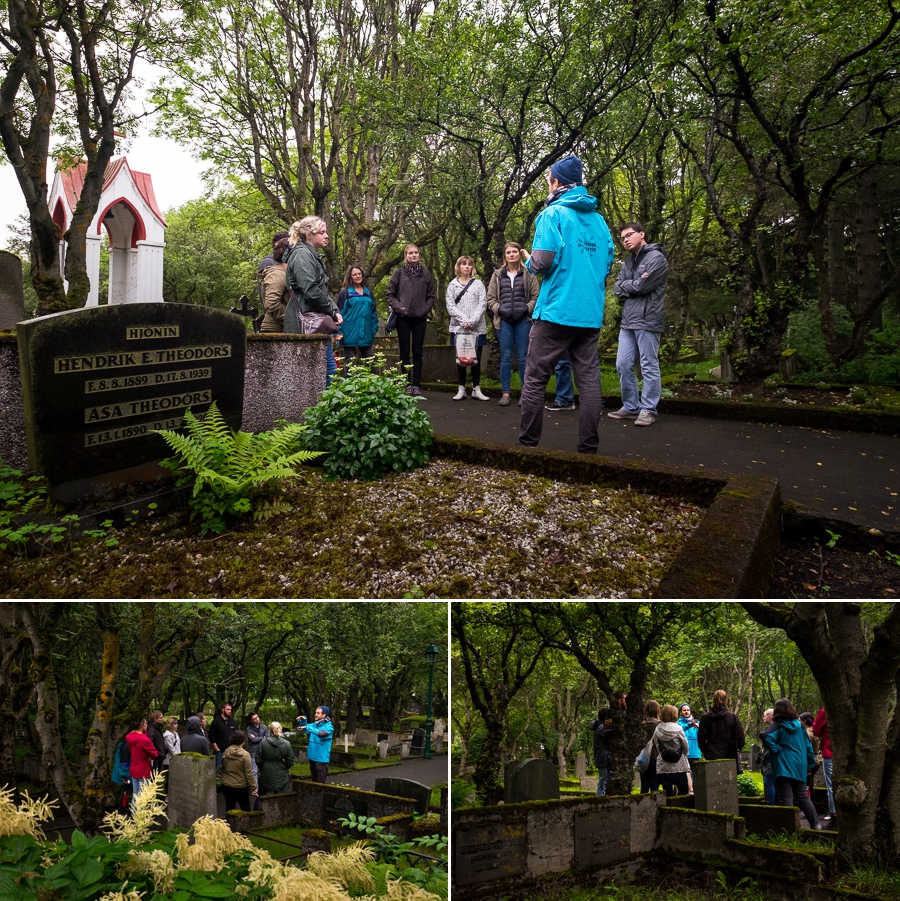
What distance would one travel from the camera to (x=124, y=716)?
566cm

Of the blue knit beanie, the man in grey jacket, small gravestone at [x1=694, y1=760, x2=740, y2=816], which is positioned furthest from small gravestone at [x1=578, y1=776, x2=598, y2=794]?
the blue knit beanie

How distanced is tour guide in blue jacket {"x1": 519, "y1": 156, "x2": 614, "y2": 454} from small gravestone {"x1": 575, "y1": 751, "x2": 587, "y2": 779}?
7.23m

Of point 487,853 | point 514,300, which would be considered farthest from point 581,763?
point 487,853

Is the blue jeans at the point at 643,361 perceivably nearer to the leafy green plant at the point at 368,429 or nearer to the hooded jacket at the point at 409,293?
the leafy green plant at the point at 368,429

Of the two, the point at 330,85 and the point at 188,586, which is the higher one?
the point at 330,85

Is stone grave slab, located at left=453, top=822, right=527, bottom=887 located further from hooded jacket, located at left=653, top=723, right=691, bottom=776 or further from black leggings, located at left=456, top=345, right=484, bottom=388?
black leggings, located at left=456, top=345, right=484, bottom=388

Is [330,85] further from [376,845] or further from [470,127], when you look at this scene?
[376,845]

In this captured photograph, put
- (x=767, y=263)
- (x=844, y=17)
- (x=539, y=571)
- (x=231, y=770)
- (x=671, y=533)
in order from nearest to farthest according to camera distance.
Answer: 1. (x=539, y=571)
2. (x=671, y=533)
3. (x=231, y=770)
4. (x=844, y=17)
5. (x=767, y=263)

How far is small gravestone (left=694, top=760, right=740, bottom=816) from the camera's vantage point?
323 inches

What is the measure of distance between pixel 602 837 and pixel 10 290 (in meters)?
8.82

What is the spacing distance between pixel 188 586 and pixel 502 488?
236 cm

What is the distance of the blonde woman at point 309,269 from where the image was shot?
25.4 feet

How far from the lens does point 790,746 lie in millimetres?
8414

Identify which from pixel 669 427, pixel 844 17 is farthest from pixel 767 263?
pixel 669 427
